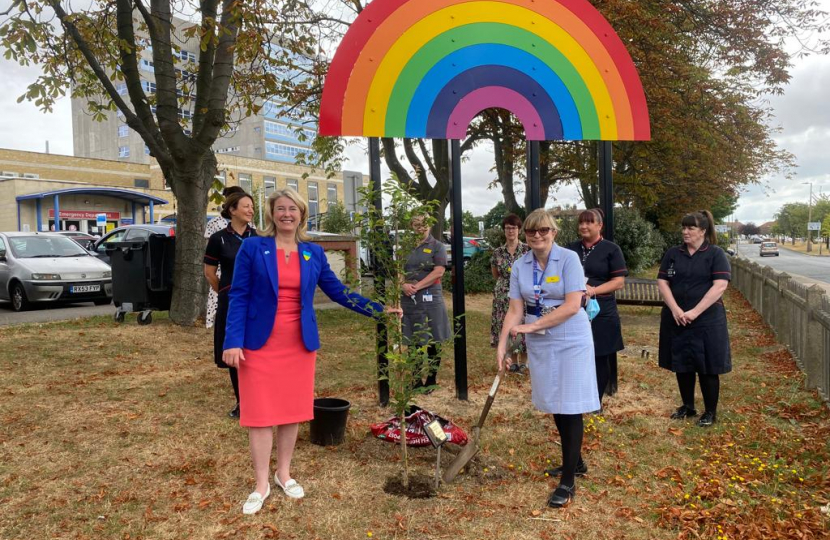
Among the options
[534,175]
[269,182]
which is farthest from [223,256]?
[269,182]

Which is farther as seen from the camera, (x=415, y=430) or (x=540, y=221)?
(x=415, y=430)

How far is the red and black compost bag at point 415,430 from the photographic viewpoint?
4574mm

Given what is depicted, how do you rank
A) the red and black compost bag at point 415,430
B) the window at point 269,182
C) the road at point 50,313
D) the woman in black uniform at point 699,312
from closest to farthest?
the red and black compost bag at point 415,430
the woman in black uniform at point 699,312
the road at point 50,313
the window at point 269,182

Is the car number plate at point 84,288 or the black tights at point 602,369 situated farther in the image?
the car number plate at point 84,288

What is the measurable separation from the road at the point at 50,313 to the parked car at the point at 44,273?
0.24 metres

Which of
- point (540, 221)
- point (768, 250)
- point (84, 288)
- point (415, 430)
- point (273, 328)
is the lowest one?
point (415, 430)

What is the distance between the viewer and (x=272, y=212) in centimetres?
359

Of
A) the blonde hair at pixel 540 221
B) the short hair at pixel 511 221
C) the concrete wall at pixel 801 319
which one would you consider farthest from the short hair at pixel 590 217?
the concrete wall at pixel 801 319

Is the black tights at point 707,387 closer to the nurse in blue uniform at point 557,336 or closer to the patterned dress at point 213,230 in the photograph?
the nurse in blue uniform at point 557,336

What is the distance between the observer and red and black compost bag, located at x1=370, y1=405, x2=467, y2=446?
4.57m

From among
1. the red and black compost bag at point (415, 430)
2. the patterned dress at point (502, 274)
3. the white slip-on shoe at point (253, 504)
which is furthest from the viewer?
the patterned dress at point (502, 274)

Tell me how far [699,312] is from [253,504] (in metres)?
3.84

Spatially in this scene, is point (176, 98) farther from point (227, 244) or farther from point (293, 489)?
point (293, 489)

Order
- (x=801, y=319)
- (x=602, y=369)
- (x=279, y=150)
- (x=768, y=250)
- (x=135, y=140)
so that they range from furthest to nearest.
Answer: (x=279, y=150), (x=135, y=140), (x=768, y=250), (x=801, y=319), (x=602, y=369)
